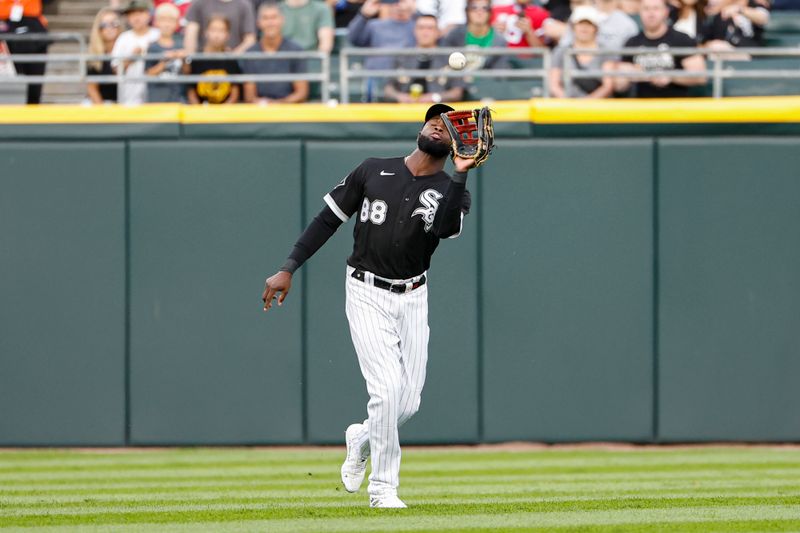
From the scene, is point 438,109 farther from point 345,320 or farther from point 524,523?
point 345,320

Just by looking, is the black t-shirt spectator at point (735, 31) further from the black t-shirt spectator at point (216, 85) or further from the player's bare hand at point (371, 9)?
the black t-shirt spectator at point (216, 85)

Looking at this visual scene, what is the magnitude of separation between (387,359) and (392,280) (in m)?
0.40

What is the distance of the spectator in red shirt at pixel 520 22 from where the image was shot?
12.8 metres

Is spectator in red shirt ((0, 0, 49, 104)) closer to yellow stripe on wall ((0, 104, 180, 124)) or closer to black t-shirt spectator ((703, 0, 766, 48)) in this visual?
yellow stripe on wall ((0, 104, 180, 124))

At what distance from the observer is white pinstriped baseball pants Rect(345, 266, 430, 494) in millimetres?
6695

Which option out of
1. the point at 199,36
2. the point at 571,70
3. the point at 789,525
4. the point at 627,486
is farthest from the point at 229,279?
the point at 789,525

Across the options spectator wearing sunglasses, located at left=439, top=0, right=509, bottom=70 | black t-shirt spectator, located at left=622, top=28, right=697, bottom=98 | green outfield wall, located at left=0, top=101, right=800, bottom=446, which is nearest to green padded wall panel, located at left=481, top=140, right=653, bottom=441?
green outfield wall, located at left=0, top=101, right=800, bottom=446

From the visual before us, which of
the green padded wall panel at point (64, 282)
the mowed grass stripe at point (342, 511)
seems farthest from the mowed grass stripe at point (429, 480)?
the green padded wall panel at point (64, 282)

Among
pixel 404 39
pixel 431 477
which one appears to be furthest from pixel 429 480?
pixel 404 39

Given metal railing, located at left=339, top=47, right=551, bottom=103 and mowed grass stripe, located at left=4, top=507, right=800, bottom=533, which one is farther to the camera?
metal railing, located at left=339, top=47, right=551, bottom=103

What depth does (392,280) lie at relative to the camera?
6.80 m

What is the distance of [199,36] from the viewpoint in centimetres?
1235

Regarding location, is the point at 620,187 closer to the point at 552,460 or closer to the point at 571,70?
the point at 571,70

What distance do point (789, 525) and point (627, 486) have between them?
86.6 inches
